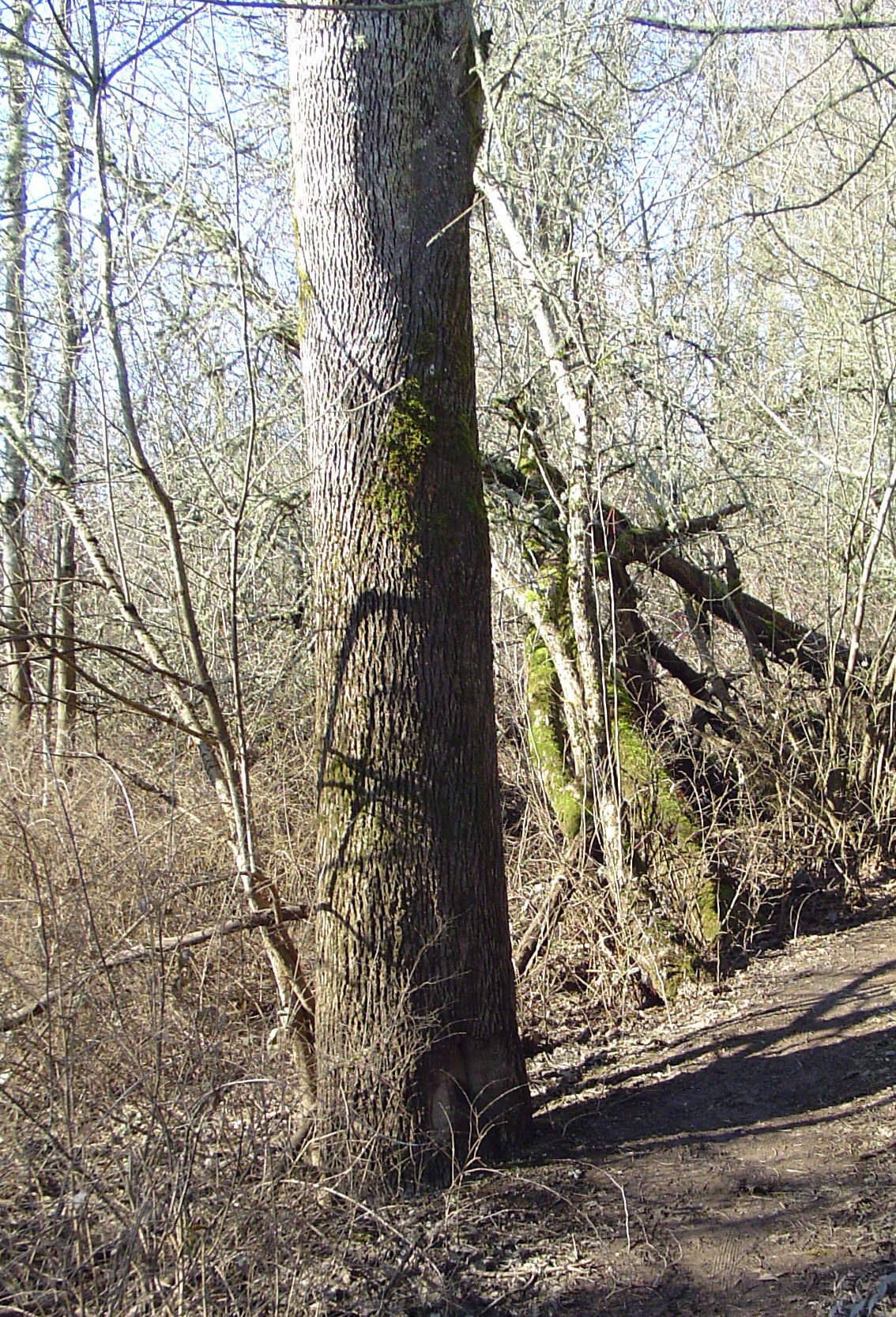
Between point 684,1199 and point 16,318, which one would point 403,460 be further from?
point 16,318

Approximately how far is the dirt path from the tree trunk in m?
0.49

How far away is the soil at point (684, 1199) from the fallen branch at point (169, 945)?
1020 mm

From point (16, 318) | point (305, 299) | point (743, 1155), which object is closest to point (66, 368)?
point (16, 318)

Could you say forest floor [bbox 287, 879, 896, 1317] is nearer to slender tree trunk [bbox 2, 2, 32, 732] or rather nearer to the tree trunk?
the tree trunk

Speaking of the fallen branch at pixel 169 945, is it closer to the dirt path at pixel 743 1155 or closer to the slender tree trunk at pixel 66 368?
the dirt path at pixel 743 1155

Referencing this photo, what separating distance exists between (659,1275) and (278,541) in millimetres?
5470

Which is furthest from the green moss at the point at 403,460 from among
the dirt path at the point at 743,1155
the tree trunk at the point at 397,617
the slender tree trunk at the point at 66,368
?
the dirt path at the point at 743,1155

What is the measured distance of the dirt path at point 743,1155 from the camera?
3066 millimetres

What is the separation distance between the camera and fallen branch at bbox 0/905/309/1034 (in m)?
3.15

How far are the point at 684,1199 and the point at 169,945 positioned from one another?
186 centimetres

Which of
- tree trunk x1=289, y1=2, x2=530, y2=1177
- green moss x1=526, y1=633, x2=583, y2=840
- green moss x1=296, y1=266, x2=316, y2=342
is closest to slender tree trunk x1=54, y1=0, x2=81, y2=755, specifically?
green moss x1=296, y1=266, x2=316, y2=342

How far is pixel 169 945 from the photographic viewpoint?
380cm

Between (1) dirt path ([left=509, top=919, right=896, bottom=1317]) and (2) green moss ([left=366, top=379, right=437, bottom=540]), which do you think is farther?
(2) green moss ([left=366, top=379, right=437, bottom=540])

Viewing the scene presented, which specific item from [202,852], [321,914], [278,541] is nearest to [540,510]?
[278,541]
